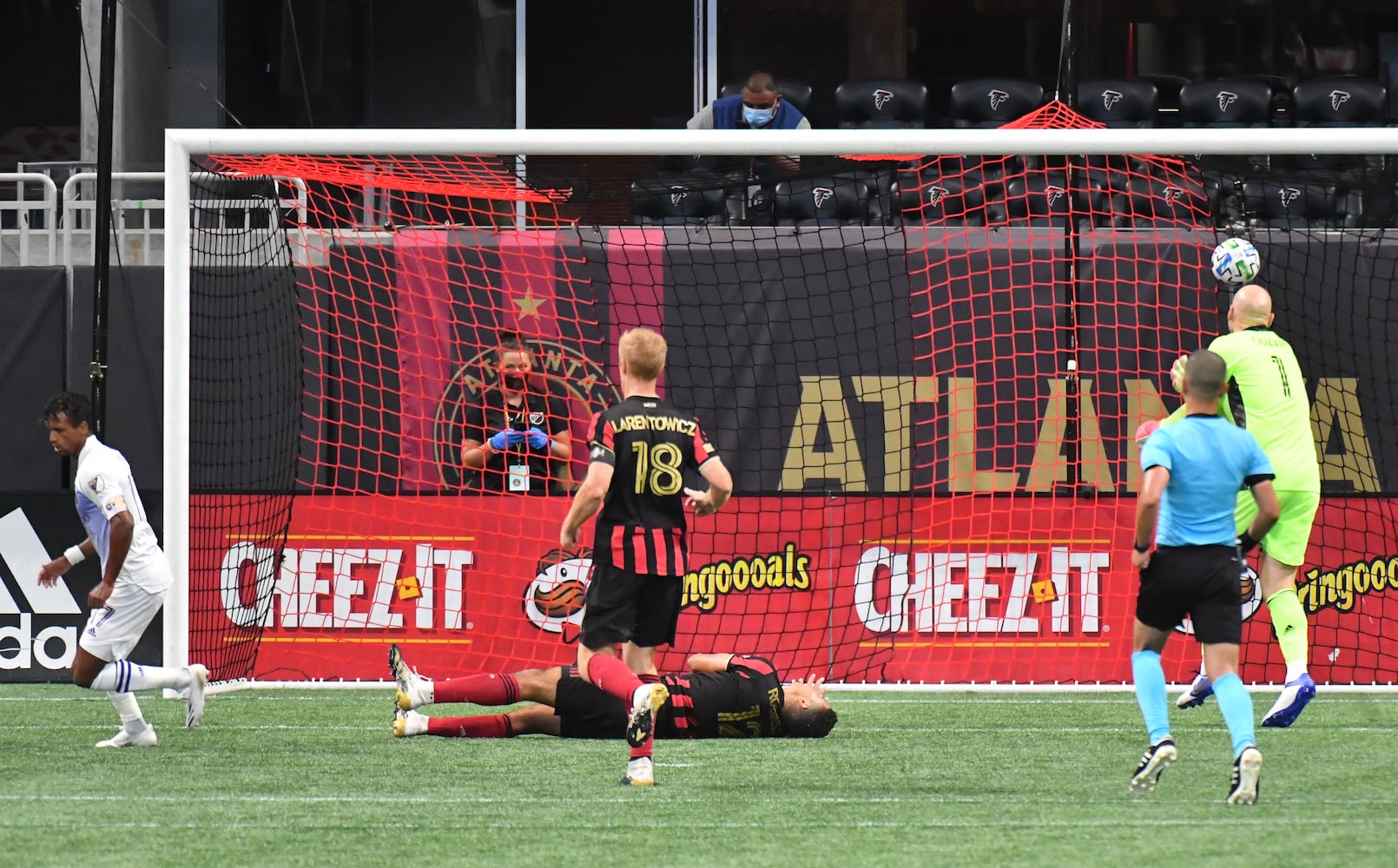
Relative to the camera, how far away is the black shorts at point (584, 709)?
8.01 meters

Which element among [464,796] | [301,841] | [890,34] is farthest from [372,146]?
[890,34]

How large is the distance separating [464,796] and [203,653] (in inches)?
157

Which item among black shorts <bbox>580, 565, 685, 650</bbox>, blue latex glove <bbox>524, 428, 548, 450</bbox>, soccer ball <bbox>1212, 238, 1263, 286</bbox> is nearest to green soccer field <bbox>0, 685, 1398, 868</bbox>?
black shorts <bbox>580, 565, 685, 650</bbox>

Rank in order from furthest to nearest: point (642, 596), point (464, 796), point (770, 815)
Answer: point (642, 596) → point (464, 796) → point (770, 815)

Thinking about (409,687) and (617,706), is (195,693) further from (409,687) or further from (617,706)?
(617,706)

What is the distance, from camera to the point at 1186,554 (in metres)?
6.30

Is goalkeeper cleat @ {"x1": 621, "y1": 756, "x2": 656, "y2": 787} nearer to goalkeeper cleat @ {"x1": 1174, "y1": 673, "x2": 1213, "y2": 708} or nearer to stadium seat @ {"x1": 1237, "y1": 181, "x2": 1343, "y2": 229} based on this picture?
goalkeeper cleat @ {"x1": 1174, "y1": 673, "x2": 1213, "y2": 708}

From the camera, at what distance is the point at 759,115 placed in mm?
13102

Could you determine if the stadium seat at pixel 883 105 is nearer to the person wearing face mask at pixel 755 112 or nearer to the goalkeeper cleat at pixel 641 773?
the person wearing face mask at pixel 755 112

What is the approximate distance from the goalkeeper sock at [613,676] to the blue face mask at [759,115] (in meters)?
7.01

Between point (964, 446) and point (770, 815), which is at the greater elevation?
point (964, 446)

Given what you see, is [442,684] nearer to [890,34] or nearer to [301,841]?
[301,841]

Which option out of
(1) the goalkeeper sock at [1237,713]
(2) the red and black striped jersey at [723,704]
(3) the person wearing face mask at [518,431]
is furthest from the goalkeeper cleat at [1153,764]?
(3) the person wearing face mask at [518,431]

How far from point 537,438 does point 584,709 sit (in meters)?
3.46
